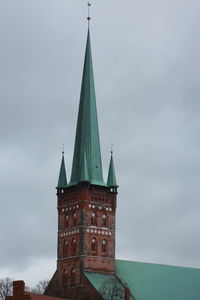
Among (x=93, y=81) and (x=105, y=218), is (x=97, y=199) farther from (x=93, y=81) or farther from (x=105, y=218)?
(x=93, y=81)

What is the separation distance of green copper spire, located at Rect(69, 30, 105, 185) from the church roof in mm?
13704

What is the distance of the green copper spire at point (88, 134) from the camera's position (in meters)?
147

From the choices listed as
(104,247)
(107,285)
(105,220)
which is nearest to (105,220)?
(105,220)

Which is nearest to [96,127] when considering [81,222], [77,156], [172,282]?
[77,156]

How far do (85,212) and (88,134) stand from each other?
460 inches

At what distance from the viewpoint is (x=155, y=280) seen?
150 meters

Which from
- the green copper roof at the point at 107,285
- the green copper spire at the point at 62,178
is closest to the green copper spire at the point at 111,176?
the green copper spire at the point at 62,178

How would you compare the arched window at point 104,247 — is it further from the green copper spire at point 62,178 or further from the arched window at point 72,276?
the green copper spire at point 62,178

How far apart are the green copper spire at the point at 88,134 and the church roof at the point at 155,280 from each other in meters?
13.7

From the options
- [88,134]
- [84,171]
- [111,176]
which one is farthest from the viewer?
[111,176]

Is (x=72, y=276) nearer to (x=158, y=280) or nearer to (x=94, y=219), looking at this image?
(x=94, y=219)

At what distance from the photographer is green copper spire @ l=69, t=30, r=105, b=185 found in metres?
147

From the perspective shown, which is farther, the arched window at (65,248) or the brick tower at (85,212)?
the arched window at (65,248)

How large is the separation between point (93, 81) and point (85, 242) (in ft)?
81.5
